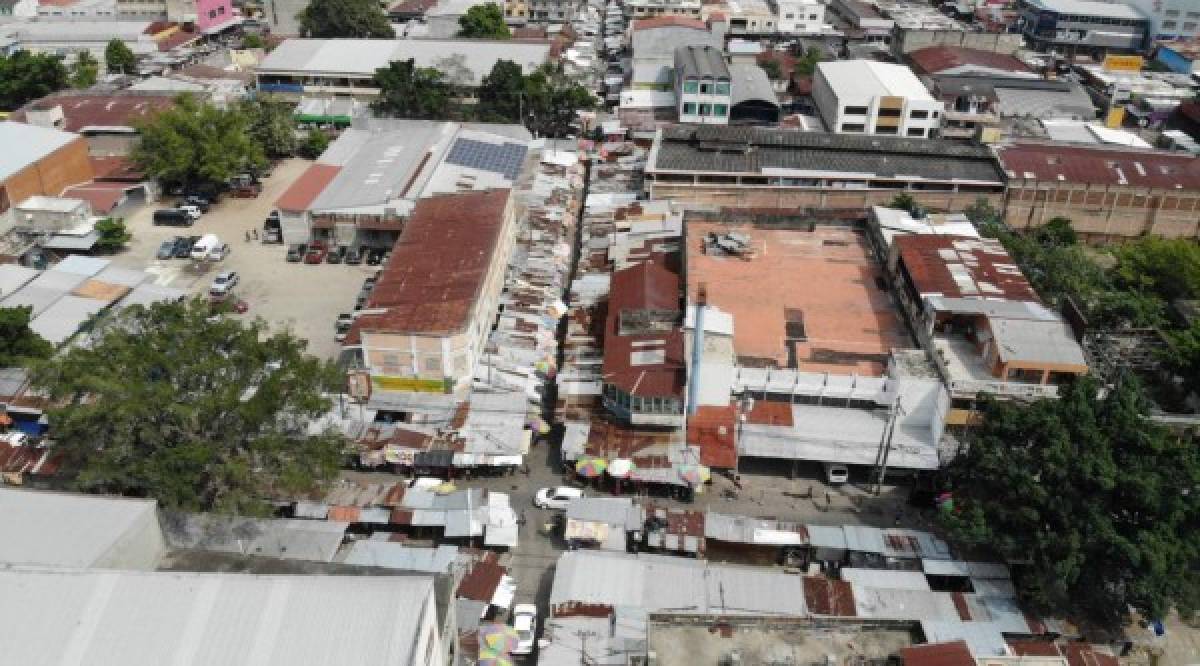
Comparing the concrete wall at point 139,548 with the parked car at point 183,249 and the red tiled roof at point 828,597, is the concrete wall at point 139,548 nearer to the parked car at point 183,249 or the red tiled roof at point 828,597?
the red tiled roof at point 828,597

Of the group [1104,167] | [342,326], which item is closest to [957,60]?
[1104,167]

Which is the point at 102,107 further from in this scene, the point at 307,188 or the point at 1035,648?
the point at 1035,648

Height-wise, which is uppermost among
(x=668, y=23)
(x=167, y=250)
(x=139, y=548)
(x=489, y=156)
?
(x=668, y=23)

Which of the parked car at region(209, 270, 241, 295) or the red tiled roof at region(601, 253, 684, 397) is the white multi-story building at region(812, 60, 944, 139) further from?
the parked car at region(209, 270, 241, 295)

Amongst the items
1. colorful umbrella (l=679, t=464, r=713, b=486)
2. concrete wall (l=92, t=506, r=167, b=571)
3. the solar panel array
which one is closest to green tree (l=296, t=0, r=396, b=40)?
the solar panel array

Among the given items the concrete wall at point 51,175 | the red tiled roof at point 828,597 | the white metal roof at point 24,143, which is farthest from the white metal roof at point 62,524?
the white metal roof at point 24,143

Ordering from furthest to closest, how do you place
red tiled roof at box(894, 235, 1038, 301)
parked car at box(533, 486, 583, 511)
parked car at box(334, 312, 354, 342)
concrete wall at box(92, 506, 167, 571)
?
1. parked car at box(334, 312, 354, 342)
2. red tiled roof at box(894, 235, 1038, 301)
3. parked car at box(533, 486, 583, 511)
4. concrete wall at box(92, 506, 167, 571)

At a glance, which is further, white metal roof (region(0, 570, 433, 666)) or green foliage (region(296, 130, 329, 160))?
green foliage (region(296, 130, 329, 160))
